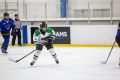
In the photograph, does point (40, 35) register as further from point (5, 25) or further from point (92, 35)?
point (92, 35)

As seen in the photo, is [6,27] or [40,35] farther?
[6,27]

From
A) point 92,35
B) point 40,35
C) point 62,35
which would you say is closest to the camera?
point 40,35

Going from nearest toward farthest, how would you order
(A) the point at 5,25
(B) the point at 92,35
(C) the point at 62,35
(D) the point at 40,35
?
(D) the point at 40,35, (A) the point at 5,25, (B) the point at 92,35, (C) the point at 62,35

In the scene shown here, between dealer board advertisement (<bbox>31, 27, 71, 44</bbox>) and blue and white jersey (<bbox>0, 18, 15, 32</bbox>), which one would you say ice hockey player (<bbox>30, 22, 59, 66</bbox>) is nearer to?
blue and white jersey (<bbox>0, 18, 15, 32</bbox>)

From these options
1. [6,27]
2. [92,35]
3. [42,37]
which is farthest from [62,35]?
[42,37]

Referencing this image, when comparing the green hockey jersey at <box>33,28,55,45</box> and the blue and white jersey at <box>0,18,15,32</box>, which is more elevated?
the blue and white jersey at <box>0,18,15,32</box>

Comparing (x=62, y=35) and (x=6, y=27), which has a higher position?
(x=6, y=27)

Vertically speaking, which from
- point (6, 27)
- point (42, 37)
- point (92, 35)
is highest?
point (6, 27)

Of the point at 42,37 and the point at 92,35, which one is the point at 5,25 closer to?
the point at 42,37

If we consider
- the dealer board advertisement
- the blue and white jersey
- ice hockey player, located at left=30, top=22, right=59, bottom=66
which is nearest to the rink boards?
the dealer board advertisement

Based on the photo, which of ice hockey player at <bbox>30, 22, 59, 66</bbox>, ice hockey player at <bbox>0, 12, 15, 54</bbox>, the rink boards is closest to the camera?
ice hockey player at <bbox>30, 22, 59, 66</bbox>

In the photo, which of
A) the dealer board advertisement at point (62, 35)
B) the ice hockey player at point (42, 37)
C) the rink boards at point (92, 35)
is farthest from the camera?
the dealer board advertisement at point (62, 35)

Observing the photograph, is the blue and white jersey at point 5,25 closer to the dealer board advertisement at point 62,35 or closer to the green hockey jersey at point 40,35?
the green hockey jersey at point 40,35

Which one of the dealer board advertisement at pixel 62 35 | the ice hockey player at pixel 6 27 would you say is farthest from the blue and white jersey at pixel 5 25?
the dealer board advertisement at pixel 62 35
